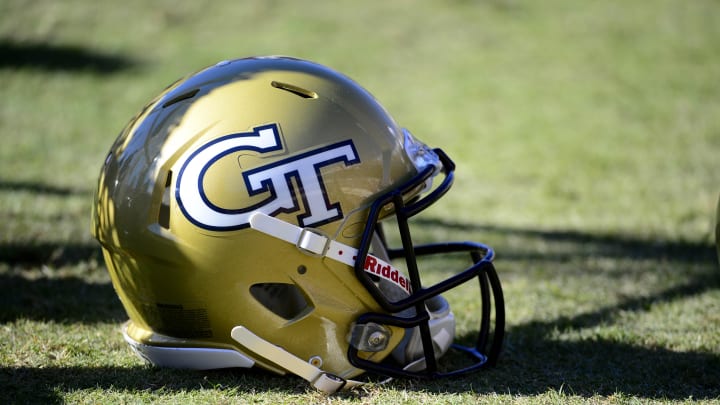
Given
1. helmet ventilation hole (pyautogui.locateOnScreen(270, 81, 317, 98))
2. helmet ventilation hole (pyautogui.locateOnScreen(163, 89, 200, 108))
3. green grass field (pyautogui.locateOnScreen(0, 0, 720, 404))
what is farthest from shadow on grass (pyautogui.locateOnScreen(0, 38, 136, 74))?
helmet ventilation hole (pyautogui.locateOnScreen(270, 81, 317, 98))

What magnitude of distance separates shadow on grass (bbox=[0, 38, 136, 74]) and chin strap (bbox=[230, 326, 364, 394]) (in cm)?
761

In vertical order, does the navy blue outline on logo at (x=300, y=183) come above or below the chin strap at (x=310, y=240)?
above

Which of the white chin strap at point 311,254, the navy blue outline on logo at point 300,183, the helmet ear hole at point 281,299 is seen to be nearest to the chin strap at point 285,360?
the white chin strap at point 311,254

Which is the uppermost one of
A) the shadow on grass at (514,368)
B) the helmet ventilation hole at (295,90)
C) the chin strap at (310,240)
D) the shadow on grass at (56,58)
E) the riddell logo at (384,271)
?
the shadow on grass at (56,58)

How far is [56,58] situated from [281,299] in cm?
776

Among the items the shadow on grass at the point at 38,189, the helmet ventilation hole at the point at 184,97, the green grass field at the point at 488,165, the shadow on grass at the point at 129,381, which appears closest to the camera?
the shadow on grass at the point at 129,381

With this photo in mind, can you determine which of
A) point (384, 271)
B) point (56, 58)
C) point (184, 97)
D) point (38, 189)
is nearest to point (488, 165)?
point (38, 189)

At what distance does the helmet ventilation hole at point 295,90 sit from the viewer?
2.90 m

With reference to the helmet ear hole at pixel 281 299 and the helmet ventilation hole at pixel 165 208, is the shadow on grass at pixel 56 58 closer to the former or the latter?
the helmet ear hole at pixel 281 299

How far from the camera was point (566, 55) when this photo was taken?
10.6 metres

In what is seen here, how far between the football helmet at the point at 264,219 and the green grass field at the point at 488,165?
18 cm

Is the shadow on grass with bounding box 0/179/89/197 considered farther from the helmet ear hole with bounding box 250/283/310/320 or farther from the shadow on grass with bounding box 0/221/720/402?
the helmet ear hole with bounding box 250/283/310/320

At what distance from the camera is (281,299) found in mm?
3186

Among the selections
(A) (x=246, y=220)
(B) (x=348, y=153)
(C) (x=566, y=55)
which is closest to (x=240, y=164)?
(A) (x=246, y=220)
